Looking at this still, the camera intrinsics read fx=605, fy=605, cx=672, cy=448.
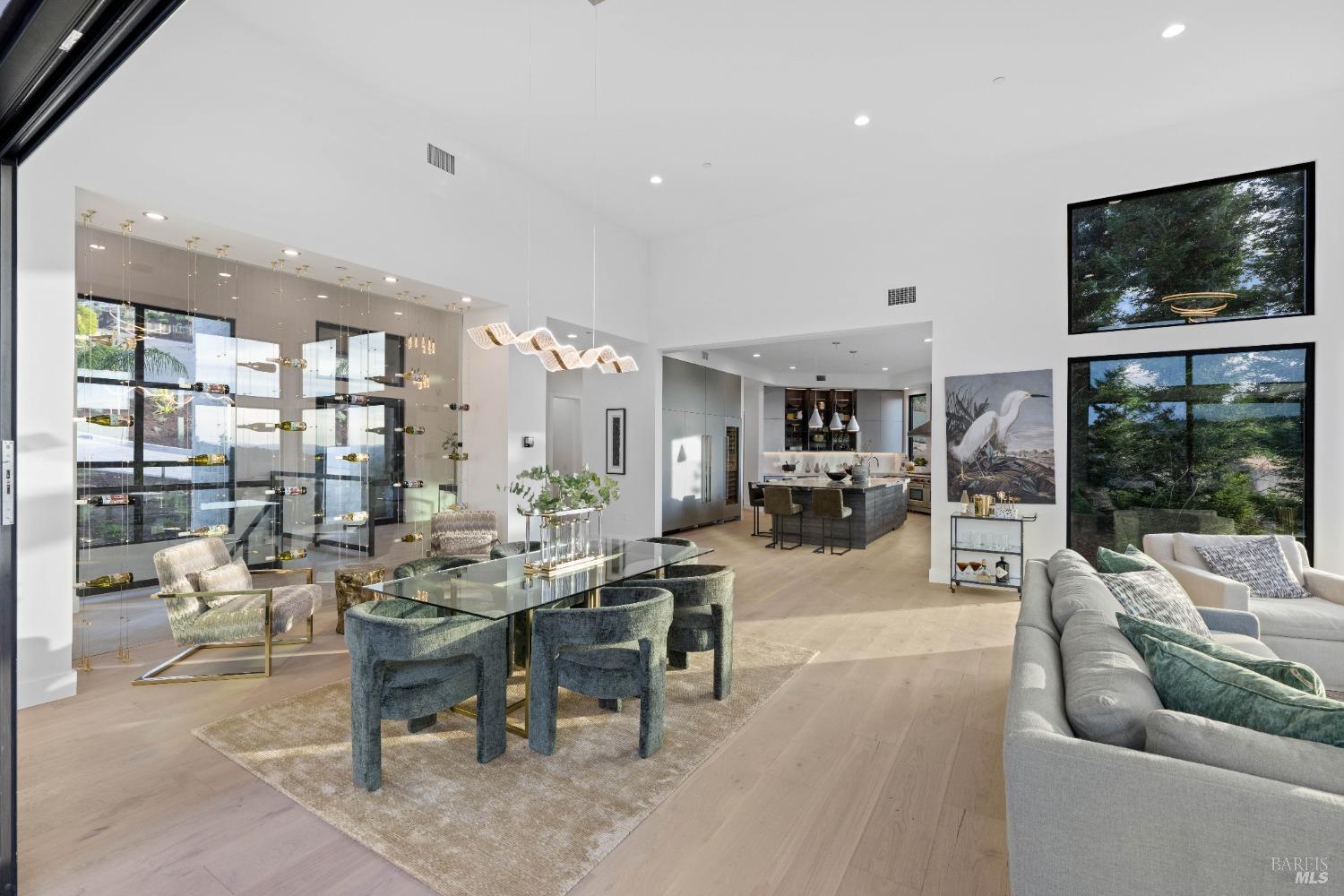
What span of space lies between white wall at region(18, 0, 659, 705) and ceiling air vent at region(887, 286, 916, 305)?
3.72 metres

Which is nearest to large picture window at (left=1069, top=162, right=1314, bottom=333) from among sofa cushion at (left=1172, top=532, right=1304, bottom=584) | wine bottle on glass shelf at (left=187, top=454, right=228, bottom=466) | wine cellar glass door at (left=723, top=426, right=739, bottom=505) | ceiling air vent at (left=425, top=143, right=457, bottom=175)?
sofa cushion at (left=1172, top=532, right=1304, bottom=584)

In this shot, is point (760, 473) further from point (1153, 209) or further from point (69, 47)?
point (69, 47)

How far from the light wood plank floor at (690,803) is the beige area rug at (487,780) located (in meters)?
0.08

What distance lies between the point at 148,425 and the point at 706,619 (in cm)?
446

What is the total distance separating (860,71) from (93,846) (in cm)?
634

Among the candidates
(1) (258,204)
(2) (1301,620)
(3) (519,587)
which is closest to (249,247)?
(1) (258,204)

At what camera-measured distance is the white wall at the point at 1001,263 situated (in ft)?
16.6

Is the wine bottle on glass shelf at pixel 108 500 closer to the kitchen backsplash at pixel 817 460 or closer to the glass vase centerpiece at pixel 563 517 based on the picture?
the glass vase centerpiece at pixel 563 517

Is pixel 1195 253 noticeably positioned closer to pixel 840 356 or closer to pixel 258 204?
pixel 840 356

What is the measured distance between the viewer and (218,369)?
4.98 metres

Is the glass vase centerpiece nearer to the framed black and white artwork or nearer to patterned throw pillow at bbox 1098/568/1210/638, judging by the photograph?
patterned throw pillow at bbox 1098/568/1210/638

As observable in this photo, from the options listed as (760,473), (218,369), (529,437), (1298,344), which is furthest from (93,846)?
(760,473)

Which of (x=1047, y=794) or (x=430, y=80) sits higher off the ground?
(x=430, y=80)

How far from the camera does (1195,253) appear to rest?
5586 mm
